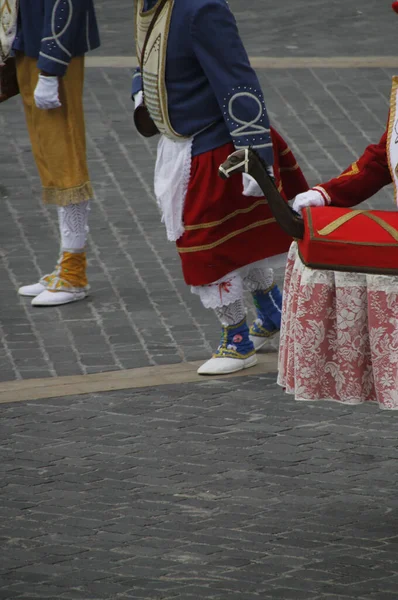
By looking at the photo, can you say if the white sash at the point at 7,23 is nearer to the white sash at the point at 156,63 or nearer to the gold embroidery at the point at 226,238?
the white sash at the point at 156,63

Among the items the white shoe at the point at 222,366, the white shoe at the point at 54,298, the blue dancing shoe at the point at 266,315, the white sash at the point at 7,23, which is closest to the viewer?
the white shoe at the point at 222,366

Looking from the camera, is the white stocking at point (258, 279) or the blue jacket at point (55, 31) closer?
the white stocking at point (258, 279)

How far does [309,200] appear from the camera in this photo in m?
4.97

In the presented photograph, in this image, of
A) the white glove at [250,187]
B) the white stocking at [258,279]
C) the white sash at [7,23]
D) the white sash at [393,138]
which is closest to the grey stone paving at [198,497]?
the white stocking at [258,279]

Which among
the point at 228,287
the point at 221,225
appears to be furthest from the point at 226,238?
the point at 228,287

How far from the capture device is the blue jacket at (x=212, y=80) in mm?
5992

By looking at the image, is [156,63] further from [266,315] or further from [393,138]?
[393,138]

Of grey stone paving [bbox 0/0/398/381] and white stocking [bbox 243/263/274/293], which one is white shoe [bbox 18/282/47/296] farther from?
white stocking [bbox 243/263/274/293]

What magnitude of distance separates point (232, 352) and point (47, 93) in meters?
1.64

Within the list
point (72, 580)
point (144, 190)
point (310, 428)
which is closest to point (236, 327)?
point (310, 428)

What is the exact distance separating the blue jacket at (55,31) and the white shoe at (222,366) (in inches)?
66.5

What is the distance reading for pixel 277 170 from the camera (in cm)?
631

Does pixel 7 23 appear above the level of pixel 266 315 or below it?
above

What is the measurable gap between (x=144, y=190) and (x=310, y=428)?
3.69 meters
